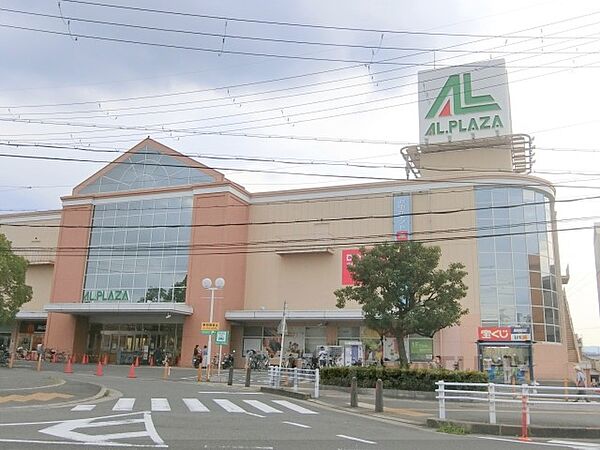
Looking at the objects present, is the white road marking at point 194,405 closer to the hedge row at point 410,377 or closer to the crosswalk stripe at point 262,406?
the crosswalk stripe at point 262,406

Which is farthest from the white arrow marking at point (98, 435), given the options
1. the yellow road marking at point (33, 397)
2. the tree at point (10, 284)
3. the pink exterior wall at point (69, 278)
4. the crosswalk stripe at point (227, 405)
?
the pink exterior wall at point (69, 278)

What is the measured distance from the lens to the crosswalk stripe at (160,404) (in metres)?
14.7

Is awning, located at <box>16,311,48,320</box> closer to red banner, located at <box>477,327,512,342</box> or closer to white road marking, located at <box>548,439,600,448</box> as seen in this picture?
red banner, located at <box>477,327,512,342</box>

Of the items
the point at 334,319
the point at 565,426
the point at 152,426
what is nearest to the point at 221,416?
the point at 152,426

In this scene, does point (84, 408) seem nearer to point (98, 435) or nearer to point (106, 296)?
point (98, 435)

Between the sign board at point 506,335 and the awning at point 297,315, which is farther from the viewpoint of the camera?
the awning at point 297,315

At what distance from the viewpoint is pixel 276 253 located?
1748 inches

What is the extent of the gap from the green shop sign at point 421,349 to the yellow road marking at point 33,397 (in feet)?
58.2

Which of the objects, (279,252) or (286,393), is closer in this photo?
(286,393)

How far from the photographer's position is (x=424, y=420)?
14.3m

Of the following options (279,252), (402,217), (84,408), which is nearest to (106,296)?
(279,252)

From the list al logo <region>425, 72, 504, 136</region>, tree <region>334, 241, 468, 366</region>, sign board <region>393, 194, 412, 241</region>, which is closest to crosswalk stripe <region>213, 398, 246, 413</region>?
tree <region>334, 241, 468, 366</region>

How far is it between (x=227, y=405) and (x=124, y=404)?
2761 mm

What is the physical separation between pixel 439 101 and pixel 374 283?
25.4 m
